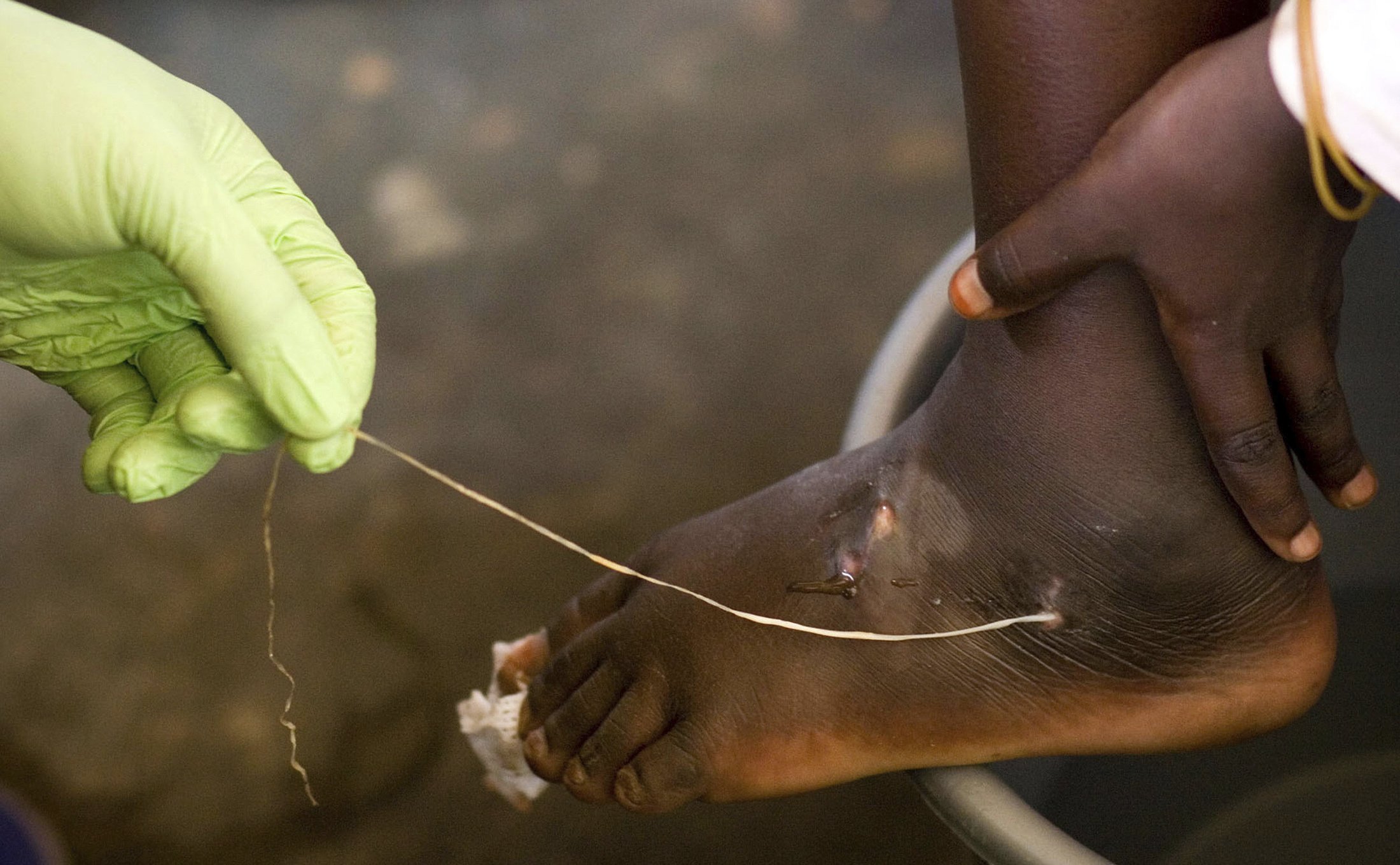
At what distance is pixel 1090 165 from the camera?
1.85ft

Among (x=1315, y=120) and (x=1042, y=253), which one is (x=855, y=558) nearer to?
(x=1042, y=253)

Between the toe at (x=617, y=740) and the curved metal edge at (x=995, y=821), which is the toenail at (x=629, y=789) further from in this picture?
the curved metal edge at (x=995, y=821)

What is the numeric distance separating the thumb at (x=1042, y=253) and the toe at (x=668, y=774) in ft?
1.15

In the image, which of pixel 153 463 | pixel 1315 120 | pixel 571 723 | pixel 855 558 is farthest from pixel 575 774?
pixel 1315 120

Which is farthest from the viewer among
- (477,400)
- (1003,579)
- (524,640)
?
(477,400)

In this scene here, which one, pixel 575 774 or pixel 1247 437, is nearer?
pixel 1247 437

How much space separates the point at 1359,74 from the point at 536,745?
0.67 meters

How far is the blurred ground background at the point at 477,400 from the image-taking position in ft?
3.64

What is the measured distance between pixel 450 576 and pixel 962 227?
78 centimetres

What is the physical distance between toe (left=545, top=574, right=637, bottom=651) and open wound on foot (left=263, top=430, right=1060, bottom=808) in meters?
0.01

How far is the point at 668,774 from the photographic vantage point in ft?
2.52

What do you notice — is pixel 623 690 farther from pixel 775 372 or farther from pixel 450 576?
pixel 775 372

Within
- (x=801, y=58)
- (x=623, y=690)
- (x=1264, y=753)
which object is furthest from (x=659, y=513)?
(x=801, y=58)

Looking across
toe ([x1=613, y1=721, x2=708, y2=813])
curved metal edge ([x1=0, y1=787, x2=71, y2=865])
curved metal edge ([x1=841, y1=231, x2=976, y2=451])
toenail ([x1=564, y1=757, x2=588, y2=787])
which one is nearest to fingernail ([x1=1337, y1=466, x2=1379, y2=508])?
curved metal edge ([x1=841, y1=231, x2=976, y2=451])
